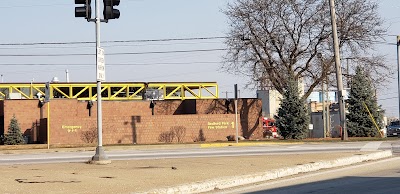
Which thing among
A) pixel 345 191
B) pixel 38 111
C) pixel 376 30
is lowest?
pixel 345 191

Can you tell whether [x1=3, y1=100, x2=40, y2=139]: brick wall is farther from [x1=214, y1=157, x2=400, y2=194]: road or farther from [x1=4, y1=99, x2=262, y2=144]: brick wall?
[x1=214, y1=157, x2=400, y2=194]: road

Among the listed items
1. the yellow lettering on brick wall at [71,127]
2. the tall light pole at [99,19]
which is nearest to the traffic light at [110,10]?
the tall light pole at [99,19]

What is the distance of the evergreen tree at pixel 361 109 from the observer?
50562mm

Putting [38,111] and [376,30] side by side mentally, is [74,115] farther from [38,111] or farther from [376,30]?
[376,30]

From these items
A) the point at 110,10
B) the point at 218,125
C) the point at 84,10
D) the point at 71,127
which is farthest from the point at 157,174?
the point at 218,125

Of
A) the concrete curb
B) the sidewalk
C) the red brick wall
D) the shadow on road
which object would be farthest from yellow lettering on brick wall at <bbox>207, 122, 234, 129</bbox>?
the shadow on road

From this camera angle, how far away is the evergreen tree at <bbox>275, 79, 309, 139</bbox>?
4766 cm

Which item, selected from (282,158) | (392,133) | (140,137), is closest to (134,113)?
(140,137)

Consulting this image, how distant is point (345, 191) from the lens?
13.9 m

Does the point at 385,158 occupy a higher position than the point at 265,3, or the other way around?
the point at 265,3

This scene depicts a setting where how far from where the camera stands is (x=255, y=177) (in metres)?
16.2

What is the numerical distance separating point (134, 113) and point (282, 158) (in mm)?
29950

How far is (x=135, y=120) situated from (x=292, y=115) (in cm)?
1122

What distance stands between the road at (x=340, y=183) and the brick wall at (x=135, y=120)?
28.0m
